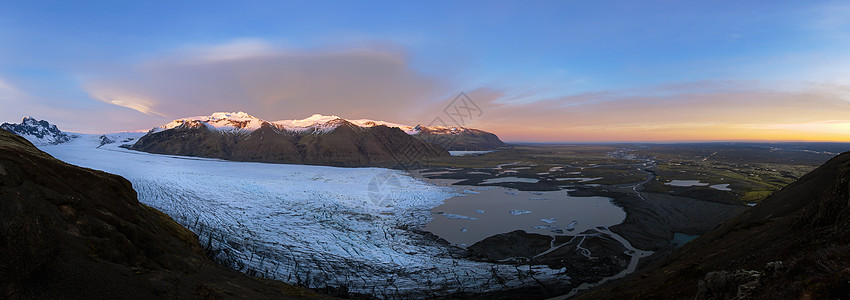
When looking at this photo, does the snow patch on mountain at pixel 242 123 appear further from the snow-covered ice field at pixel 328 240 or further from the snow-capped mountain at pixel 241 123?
the snow-covered ice field at pixel 328 240

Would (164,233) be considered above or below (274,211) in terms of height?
above

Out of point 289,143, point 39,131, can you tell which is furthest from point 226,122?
point 39,131

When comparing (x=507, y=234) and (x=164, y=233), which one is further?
(x=507, y=234)

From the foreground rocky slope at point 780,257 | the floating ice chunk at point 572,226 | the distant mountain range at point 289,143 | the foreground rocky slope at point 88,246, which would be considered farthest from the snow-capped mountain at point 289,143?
the foreground rocky slope at point 780,257

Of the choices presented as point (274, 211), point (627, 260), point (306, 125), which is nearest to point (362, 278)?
point (274, 211)

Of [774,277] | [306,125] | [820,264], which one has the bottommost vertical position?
[774,277]

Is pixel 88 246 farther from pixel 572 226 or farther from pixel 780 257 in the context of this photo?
pixel 572 226

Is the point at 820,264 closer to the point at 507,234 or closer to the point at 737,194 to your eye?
the point at 507,234
